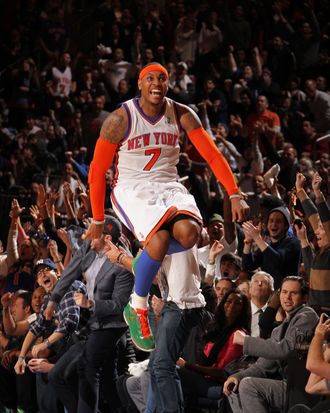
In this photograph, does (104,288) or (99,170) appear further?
(104,288)

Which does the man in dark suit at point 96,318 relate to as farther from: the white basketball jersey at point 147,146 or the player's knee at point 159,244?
the player's knee at point 159,244

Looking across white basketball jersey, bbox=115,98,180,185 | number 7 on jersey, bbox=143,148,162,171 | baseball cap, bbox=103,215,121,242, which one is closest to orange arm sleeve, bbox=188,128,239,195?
white basketball jersey, bbox=115,98,180,185

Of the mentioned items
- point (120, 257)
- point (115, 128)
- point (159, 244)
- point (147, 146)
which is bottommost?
point (120, 257)

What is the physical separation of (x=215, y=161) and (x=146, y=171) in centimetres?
42

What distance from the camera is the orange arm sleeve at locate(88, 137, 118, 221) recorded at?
554cm

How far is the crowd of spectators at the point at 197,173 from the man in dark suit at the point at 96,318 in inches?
1.3

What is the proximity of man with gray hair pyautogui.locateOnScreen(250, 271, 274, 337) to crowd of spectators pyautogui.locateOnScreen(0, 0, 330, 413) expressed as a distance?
0.01m

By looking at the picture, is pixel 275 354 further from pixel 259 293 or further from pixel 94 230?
pixel 94 230

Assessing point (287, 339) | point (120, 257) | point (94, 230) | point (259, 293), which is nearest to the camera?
point (94, 230)

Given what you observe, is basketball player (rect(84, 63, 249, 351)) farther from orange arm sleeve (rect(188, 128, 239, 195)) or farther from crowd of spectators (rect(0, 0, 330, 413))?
crowd of spectators (rect(0, 0, 330, 413))

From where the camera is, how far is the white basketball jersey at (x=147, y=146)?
553 centimetres

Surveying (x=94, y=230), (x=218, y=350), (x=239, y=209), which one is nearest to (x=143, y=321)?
(x=94, y=230)

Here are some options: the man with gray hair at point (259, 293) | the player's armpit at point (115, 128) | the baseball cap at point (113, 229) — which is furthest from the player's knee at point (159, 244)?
the man with gray hair at point (259, 293)

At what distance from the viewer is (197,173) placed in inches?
452
